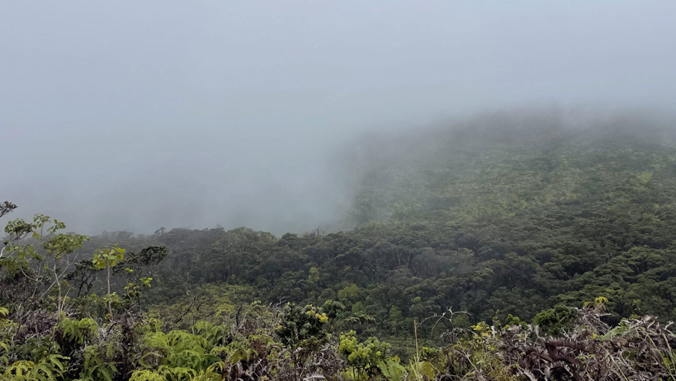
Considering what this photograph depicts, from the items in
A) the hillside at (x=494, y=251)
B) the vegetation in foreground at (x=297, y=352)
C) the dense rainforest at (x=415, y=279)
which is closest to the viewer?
the vegetation in foreground at (x=297, y=352)

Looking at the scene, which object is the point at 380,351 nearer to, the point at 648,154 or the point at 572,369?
the point at 572,369

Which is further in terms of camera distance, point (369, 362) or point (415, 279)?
point (415, 279)

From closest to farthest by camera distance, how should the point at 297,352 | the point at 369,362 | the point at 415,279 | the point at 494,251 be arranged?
the point at 297,352 → the point at 369,362 → the point at 415,279 → the point at 494,251

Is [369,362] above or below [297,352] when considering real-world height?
below

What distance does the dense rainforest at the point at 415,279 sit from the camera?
277 centimetres

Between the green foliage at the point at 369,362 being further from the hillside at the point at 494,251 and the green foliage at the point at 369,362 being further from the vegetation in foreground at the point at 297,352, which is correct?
the hillside at the point at 494,251

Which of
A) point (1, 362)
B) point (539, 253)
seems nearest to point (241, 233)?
point (539, 253)

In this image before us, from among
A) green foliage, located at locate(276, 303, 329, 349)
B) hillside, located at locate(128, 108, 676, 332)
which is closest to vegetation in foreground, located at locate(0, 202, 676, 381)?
green foliage, located at locate(276, 303, 329, 349)

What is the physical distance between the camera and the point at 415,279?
3722cm

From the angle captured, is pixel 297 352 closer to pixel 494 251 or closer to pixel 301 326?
pixel 301 326

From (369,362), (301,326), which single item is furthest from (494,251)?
Result: (301,326)

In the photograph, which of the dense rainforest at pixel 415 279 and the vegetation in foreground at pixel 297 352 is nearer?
the vegetation in foreground at pixel 297 352

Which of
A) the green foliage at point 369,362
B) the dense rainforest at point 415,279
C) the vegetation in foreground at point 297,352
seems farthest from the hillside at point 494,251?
the vegetation in foreground at point 297,352

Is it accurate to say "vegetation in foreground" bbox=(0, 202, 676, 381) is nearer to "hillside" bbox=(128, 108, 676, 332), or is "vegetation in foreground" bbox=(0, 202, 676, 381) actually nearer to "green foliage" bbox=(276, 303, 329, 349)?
"green foliage" bbox=(276, 303, 329, 349)
